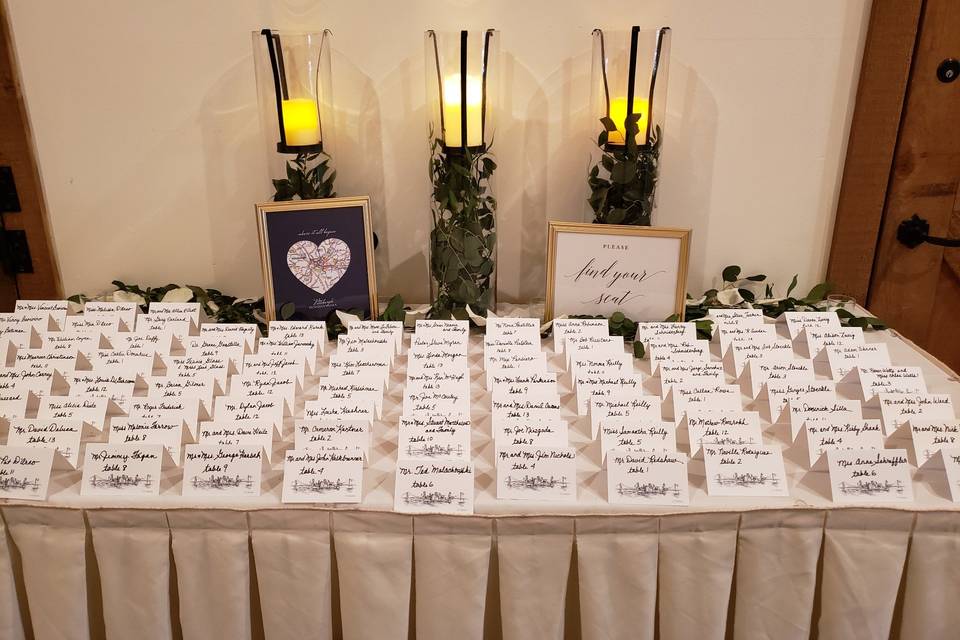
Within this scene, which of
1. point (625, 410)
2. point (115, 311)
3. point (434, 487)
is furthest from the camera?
point (115, 311)

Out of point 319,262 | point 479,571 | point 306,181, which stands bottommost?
point 479,571

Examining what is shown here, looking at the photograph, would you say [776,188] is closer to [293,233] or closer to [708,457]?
[708,457]

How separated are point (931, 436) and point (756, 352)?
0.31m

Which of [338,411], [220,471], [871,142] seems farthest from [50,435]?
[871,142]

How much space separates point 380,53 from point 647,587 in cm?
Answer: 107

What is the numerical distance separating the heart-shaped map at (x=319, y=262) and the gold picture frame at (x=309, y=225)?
1 cm

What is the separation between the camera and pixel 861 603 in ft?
3.02

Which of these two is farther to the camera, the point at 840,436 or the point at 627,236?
the point at 627,236

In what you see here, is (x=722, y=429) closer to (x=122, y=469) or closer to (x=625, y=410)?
(x=625, y=410)

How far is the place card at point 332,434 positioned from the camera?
3.05 ft

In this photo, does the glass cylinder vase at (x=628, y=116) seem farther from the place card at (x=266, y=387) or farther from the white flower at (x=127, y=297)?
the white flower at (x=127, y=297)

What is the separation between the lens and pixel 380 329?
4.09 ft

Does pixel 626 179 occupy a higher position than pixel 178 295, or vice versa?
pixel 626 179

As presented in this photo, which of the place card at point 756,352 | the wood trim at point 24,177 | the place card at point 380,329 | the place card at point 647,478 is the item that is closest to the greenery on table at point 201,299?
the wood trim at point 24,177
